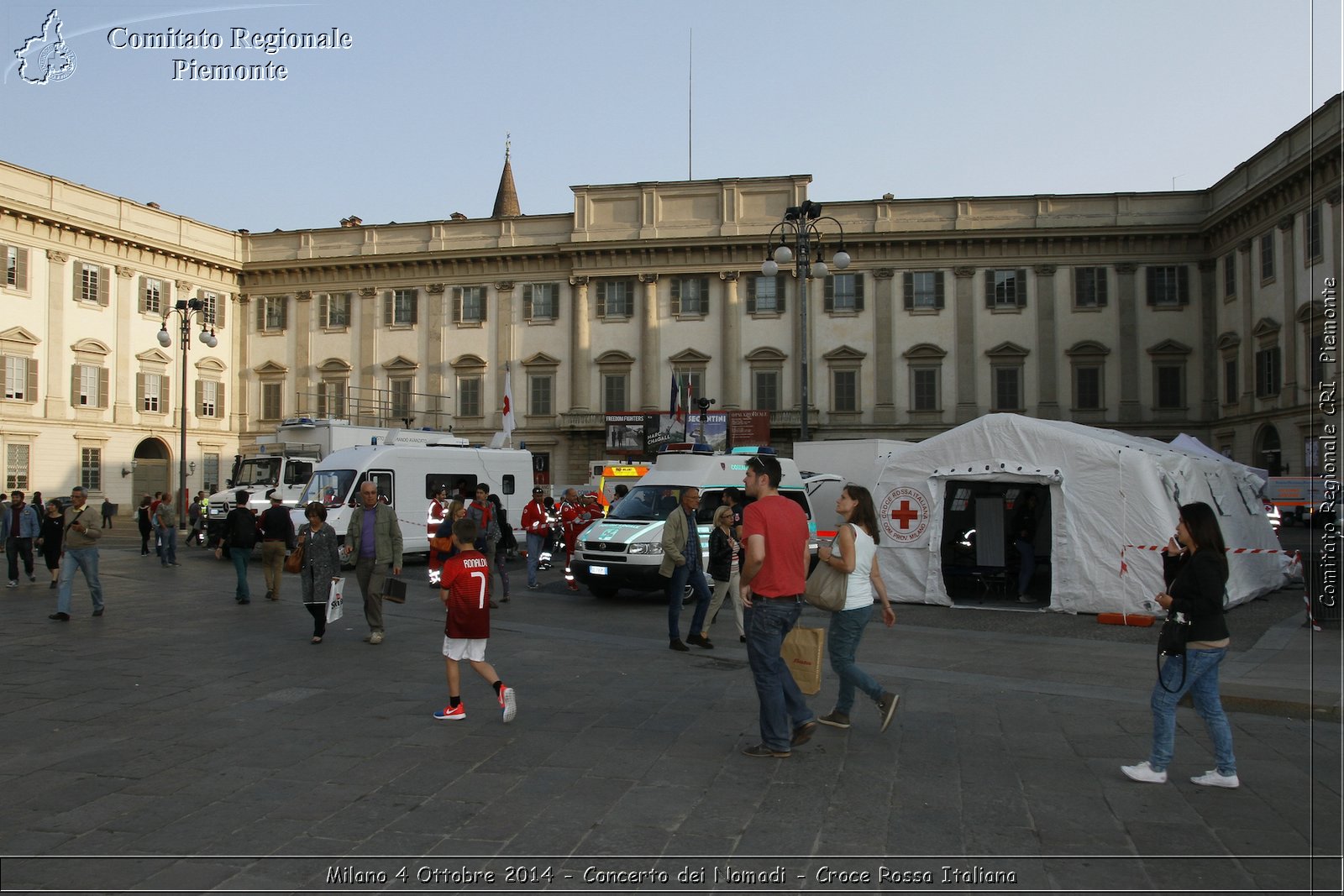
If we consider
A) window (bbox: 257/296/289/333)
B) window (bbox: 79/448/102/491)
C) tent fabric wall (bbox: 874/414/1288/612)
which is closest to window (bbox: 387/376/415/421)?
window (bbox: 257/296/289/333)

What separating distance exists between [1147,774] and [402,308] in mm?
46226

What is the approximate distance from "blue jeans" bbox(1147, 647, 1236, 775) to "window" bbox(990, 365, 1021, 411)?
40.0 metres

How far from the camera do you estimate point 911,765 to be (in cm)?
605

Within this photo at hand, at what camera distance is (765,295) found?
45.3 meters

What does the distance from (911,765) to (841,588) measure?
119cm

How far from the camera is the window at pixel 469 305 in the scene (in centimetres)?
4750

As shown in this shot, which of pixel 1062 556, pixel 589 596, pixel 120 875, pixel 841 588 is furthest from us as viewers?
pixel 589 596

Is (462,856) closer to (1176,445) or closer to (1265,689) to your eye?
(1265,689)

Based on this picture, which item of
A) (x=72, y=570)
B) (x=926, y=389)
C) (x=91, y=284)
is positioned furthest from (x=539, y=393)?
(x=72, y=570)

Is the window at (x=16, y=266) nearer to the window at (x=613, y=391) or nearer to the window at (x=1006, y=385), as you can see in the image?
the window at (x=613, y=391)

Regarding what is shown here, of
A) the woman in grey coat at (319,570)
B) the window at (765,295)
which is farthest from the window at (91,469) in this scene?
the woman in grey coat at (319,570)

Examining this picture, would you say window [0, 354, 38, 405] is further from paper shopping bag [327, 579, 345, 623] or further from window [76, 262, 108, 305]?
paper shopping bag [327, 579, 345, 623]

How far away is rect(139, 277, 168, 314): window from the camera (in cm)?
4391

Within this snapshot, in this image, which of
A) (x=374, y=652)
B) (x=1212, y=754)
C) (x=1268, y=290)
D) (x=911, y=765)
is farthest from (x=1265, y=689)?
(x=1268, y=290)
